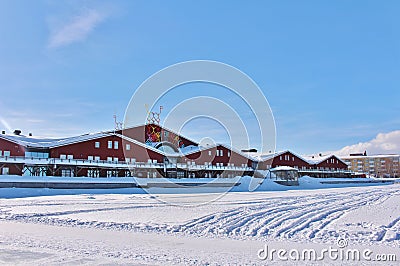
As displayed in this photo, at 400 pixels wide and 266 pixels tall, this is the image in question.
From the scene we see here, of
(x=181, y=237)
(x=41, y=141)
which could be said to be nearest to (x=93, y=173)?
(x=41, y=141)

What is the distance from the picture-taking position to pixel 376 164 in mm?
144500

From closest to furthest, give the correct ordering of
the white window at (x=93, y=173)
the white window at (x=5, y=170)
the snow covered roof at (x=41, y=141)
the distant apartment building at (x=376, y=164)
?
the white window at (x=5, y=170) → the snow covered roof at (x=41, y=141) → the white window at (x=93, y=173) → the distant apartment building at (x=376, y=164)

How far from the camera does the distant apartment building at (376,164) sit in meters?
141

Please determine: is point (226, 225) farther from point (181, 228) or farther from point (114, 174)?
point (114, 174)

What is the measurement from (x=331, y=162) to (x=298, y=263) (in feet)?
251

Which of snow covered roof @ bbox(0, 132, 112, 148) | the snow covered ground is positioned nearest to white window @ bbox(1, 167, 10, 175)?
snow covered roof @ bbox(0, 132, 112, 148)

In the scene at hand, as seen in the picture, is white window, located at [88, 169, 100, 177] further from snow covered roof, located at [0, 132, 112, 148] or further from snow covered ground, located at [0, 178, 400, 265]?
snow covered ground, located at [0, 178, 400, 265]

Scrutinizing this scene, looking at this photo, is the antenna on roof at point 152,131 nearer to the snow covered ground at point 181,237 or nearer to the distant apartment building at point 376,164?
the snow covered ground at point 181,237

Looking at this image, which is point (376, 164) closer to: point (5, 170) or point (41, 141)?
point (41, 141)

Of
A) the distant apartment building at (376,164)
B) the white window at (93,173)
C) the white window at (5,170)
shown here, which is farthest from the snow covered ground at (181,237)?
the distant apartment building at (376,164)

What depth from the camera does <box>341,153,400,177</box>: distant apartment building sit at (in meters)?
141

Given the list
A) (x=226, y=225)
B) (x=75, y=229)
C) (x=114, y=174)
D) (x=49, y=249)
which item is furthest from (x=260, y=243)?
(x=114, y=174)

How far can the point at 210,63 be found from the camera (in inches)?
873

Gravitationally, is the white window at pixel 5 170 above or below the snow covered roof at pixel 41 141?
below
